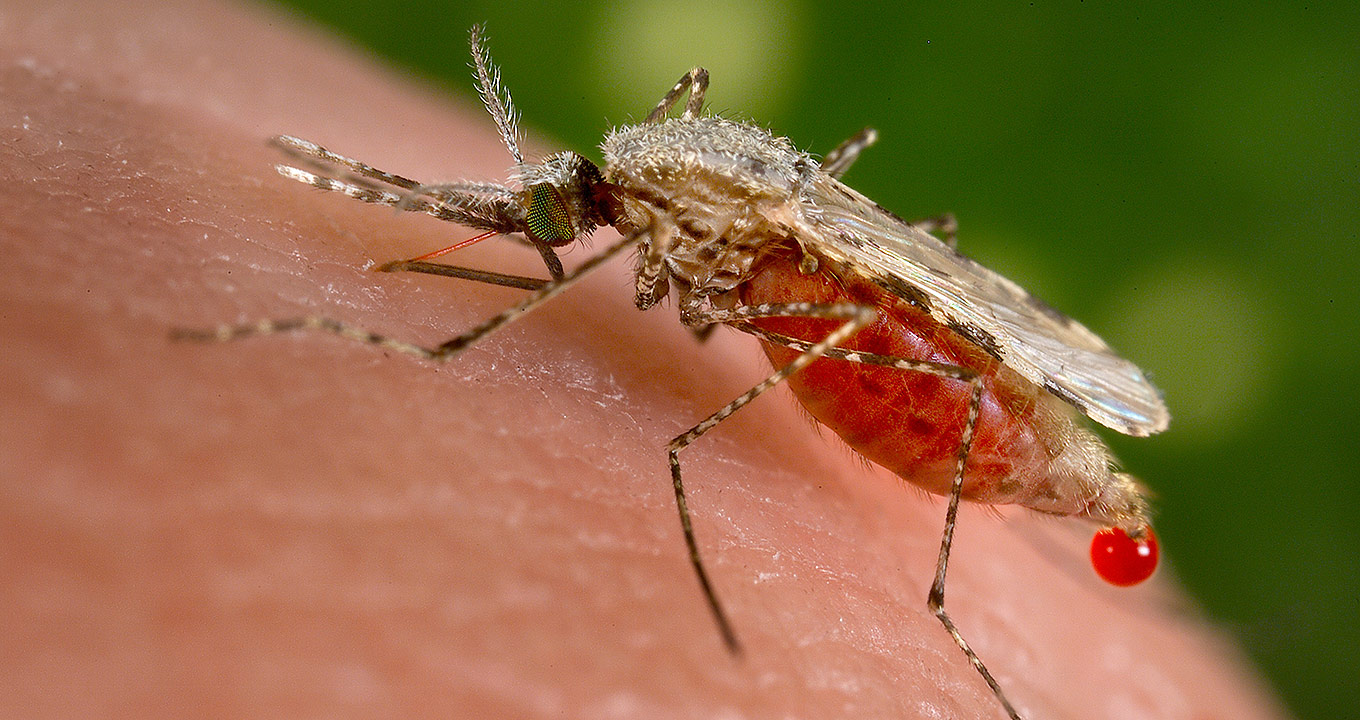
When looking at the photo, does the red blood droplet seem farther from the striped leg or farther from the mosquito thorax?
the mosquito thorax

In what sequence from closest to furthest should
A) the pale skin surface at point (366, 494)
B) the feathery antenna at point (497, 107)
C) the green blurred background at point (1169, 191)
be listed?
the pale skin surface at point (366, 494)
the feathery antenna at point (497, 107)
the green blurred background at point (1169, 191)

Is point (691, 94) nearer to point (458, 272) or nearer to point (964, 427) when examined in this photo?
point (458, 272)

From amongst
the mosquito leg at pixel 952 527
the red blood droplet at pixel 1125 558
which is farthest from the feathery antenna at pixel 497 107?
the red blood droplet at pixel 1125 558

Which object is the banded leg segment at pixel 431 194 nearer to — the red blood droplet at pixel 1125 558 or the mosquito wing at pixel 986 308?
the mosquito wing at pixel 986 308

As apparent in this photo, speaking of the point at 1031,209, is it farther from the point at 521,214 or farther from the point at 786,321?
the point at 521,214

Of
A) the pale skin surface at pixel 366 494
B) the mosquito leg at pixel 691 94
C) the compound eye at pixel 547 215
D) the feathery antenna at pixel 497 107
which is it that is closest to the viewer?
the pale skin surface at pixel 366 494

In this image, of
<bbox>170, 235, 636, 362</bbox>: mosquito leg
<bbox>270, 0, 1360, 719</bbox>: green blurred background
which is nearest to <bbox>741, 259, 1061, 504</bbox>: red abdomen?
<bbox>170, 235, 636, 362</bbox>: mosquito leg
